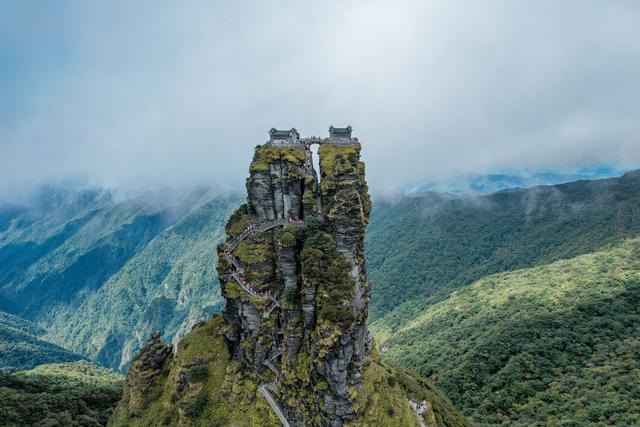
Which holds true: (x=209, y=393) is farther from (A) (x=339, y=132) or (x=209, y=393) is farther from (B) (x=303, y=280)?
(A) (x=339, y=132)

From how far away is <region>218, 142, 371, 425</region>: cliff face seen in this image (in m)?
52.0

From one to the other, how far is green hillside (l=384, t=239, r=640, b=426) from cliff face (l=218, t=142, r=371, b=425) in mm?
73472

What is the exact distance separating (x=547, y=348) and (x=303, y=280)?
11086 cm

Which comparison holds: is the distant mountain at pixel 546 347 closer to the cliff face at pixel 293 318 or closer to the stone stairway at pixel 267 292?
the cliff face at pixel 293 318

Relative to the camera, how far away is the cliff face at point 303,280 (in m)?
52.0

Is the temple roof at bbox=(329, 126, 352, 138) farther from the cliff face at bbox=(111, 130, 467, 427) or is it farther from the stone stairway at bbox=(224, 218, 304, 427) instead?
the stone stairway at bbox=(224, 218, 304, 427)

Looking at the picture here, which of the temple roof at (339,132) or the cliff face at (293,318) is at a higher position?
the temple roof at (339,132)

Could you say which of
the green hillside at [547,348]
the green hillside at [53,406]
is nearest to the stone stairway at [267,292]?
the green hillside at [53,406]

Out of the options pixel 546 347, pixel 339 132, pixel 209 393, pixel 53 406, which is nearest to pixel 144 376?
pixel 209 393

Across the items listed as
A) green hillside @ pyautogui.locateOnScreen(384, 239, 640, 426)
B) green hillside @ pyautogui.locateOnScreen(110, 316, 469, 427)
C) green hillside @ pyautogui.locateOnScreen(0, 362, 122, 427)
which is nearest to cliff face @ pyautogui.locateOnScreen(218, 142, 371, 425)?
green hillside @ pyautogui.locateOnScreen(110, 316, 469, 427)

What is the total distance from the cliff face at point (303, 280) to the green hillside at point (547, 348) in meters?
73.5

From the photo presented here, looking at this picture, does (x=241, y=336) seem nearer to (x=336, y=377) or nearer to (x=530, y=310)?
(x=336, y=377)

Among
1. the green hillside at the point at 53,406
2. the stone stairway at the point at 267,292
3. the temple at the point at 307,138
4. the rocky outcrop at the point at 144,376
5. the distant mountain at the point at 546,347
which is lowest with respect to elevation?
the distant mountain at the point at 546,347

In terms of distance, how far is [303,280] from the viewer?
176 feet
